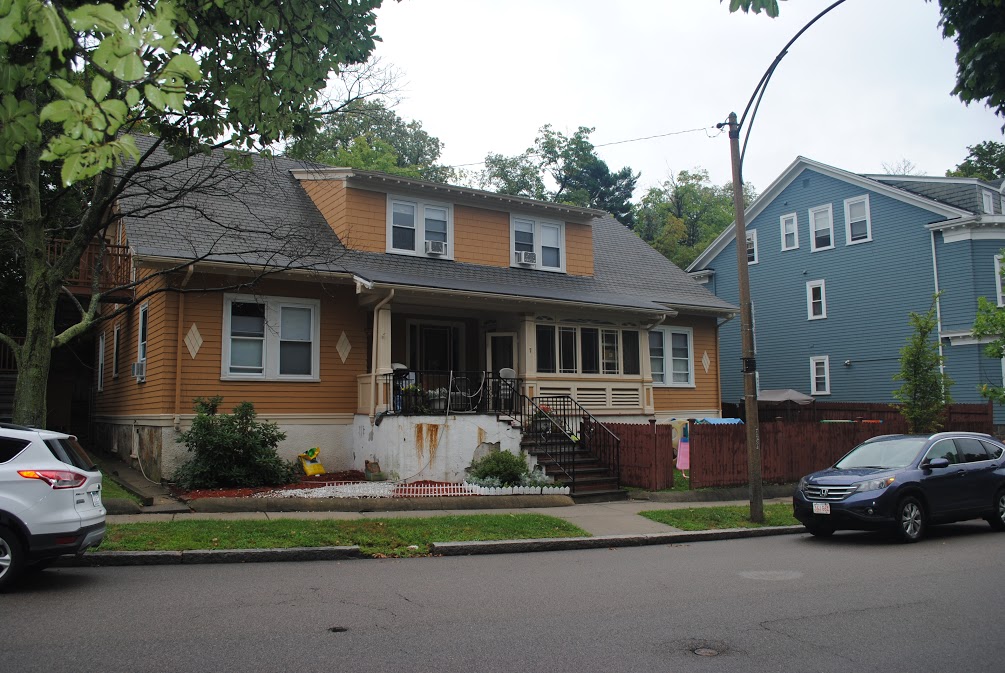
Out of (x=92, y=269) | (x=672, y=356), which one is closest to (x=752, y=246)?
(x=672, y=356)

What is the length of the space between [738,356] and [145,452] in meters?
25.4

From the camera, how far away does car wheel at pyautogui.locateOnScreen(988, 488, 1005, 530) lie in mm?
A: 12922

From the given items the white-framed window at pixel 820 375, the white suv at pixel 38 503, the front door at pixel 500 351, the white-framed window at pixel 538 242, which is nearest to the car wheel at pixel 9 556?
the white suv at pixel 38 503

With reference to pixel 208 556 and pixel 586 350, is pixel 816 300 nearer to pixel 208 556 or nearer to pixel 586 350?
pixel 586 350

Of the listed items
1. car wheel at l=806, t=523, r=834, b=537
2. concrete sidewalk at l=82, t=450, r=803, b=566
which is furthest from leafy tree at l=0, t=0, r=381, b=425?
car wheel at l=806, t=523, r=834, b=537

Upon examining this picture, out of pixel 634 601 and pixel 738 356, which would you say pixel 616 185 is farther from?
pixel 634 601

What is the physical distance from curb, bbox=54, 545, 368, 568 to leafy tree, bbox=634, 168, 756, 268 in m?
47.6

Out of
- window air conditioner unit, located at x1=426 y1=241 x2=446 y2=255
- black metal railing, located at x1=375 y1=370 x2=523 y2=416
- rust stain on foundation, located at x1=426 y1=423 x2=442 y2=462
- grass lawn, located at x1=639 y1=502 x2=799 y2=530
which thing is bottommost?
grass lawn, located at x1=639 y1=502 x2=799 y2=530

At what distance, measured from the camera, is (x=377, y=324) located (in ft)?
Answer: 56.4

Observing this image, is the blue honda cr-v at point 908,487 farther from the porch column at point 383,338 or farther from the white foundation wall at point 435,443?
the porch column at point 383,338

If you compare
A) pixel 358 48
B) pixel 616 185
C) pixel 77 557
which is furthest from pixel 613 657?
pixel 616 185

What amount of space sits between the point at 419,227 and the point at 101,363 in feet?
34.1

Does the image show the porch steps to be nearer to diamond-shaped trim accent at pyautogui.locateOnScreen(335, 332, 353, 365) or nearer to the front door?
the front door

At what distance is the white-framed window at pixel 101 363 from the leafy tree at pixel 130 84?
9499 millimetres
